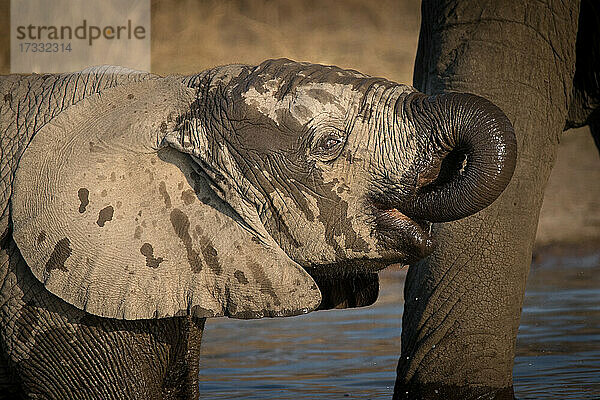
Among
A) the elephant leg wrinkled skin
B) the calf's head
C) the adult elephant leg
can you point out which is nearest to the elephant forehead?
the calf's head

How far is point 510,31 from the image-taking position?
101 inches

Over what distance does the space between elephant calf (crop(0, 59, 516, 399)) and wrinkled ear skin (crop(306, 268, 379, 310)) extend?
0.01 m

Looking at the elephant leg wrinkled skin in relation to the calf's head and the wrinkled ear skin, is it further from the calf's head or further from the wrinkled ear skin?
the wrinkled ear skin

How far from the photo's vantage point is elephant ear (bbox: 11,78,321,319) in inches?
69.7

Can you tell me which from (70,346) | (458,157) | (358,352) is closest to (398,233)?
(458,157)

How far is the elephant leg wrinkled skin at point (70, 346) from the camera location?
1.81m

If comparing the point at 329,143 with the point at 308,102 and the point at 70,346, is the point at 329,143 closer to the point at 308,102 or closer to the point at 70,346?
the point at 308,102

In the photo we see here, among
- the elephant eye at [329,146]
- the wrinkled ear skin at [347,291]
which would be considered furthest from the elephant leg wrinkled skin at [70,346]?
the elephant eye at [329,146]

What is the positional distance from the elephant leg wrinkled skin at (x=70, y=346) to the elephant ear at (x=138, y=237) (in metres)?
0.05

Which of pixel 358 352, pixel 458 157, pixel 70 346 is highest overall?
pixel 458 157

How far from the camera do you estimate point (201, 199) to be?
1.77 meters

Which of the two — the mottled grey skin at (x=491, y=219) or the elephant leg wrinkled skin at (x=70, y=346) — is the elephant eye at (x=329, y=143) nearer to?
the elephant leg wrinkled skin at (x=70, y=346)

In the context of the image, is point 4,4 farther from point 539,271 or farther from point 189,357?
point 189,357

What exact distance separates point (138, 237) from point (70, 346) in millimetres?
194
